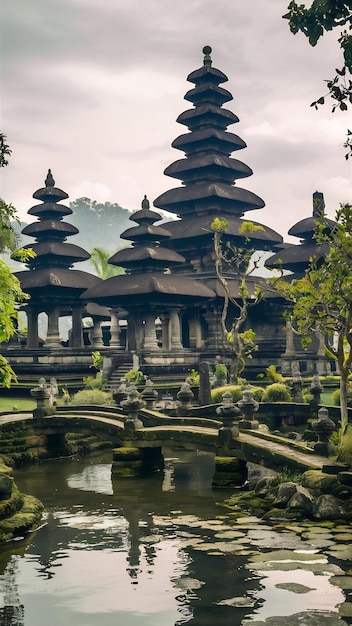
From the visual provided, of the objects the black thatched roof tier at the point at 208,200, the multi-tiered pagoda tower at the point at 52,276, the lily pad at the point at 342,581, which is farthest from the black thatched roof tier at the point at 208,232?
the lily pad at the point at 342,581

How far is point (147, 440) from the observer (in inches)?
921

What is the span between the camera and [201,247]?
4928cm

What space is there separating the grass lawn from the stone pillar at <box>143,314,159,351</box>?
8.42m

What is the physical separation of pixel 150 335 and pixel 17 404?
1038 centimetres

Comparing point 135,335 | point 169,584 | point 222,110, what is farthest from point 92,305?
point 169,584

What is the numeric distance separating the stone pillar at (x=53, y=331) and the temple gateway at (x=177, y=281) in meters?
0.06

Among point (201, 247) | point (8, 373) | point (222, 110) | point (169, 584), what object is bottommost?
point (169, 584)

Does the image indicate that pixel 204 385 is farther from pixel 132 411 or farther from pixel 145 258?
pixel 145 258

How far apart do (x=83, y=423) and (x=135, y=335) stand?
672 inches

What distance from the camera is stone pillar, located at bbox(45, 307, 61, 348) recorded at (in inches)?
1773

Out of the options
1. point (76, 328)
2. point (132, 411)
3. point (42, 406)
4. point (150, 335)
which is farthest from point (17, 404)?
point (76, 328)

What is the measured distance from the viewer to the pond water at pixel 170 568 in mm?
10883

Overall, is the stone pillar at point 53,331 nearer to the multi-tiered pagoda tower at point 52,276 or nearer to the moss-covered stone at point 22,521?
the multi-tiered pagoda tower at point 52,276

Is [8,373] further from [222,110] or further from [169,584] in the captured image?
[222,110]
